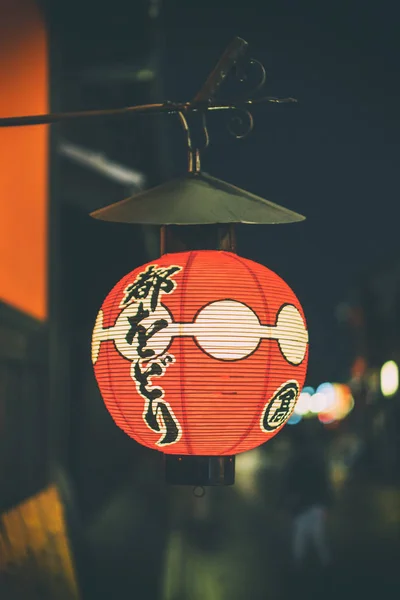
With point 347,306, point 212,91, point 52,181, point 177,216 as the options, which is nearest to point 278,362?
point 177,216

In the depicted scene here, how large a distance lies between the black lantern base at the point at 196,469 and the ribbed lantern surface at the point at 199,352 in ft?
0.37

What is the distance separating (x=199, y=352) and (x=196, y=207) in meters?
0.84

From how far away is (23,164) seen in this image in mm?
8312

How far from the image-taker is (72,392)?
16531mm

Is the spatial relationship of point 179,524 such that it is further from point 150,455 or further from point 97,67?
point 150,455

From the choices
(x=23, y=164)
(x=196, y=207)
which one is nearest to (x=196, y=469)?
(x=196, y=207)

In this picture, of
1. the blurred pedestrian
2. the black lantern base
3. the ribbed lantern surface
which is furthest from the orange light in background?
the blurred pedestrian

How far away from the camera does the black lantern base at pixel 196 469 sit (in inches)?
192

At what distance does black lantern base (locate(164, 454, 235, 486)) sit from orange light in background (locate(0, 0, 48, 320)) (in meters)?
2.86

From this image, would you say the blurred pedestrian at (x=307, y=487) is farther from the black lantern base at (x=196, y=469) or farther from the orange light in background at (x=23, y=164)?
the black lantern base at (x=196, y=469)

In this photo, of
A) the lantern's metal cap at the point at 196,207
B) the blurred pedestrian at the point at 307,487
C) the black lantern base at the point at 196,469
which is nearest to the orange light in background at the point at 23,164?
the lantern's metal cap at the point at 196,207

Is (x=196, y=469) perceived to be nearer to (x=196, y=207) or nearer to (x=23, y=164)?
(x=196, y=207)

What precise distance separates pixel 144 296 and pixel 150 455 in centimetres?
2822

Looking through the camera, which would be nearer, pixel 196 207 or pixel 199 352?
pixel 199 352
